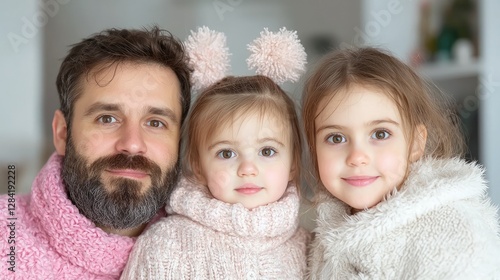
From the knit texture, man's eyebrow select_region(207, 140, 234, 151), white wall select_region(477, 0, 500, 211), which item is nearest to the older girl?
man's eyebrow select_region(207, 140, 234, 151)

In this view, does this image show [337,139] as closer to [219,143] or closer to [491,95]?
[219,143]

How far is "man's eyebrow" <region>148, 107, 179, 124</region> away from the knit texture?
18.6 inches

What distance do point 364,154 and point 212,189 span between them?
36cm

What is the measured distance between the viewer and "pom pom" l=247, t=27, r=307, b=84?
1.54m

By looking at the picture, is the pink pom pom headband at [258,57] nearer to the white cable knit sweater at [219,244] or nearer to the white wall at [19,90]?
the white cable knit sweater at [219,244]

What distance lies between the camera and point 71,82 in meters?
1.60

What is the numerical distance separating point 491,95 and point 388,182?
5.50 feet

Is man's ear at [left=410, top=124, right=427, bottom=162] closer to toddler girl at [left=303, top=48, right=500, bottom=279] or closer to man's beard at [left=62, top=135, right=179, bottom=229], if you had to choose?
toddler girl at [left=303, top=48, right=500, bottom=279]

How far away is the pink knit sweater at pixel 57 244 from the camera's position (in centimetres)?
142

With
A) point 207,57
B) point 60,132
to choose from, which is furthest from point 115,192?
point 207,57

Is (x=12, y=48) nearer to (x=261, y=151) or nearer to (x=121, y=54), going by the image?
(x=121, y=54)

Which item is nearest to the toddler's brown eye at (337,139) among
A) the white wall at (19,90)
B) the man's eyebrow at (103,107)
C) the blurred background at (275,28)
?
the man's eyebrow at (103,107)

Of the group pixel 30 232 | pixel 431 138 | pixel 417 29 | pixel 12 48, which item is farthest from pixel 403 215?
pixel 417 29

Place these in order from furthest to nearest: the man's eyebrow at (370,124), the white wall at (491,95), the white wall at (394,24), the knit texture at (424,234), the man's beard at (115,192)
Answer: the white wall at (394,24) < the white wall at (491,95) < the man's beard at (115,192) < the man's eyebrow at (370,124) < the knit texture at (424,234)
